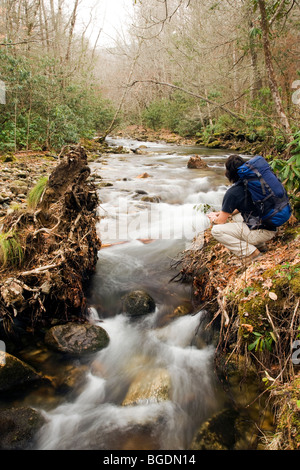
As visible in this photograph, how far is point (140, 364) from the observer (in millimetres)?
3607

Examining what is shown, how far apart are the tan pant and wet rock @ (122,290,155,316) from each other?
147 cm

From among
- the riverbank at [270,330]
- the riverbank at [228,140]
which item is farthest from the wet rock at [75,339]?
the riverbank at [228,140]

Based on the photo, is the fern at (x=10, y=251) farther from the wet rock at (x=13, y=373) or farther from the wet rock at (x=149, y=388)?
the wet rock at (x=149, y=388)

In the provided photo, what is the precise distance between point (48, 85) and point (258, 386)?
1453 cm

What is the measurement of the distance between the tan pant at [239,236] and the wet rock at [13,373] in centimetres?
277

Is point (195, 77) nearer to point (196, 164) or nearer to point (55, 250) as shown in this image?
point (196, 164)

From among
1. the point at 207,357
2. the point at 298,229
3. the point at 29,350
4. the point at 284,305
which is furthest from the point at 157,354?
the point at 298,229

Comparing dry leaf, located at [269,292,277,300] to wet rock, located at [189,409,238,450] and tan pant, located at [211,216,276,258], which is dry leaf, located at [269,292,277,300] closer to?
tan pant, located at [211,216,276,258]

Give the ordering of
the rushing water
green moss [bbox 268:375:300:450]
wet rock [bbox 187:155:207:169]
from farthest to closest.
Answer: wet rock [bbox 187:155:207:169] < the rushing water < green moss [bbox 268:375:300:450]

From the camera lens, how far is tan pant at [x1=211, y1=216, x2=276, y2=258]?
12.1ft

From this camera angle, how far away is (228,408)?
9.45 ft

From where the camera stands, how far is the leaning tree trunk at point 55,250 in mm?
3338

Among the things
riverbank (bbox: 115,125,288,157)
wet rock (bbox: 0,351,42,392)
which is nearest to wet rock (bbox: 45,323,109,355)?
wet rock (bbox: 0,351,42,392)

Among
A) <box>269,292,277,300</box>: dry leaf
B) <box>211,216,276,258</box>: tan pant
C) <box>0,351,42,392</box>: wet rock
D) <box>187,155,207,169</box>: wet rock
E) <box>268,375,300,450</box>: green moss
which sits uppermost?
<box>187,155,207,169</box>: wet rock
